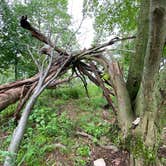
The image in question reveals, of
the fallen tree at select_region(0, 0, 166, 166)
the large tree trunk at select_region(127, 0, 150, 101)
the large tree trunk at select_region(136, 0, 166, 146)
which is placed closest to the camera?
the large tree trunk at select_region(136, 0, 166, 146)

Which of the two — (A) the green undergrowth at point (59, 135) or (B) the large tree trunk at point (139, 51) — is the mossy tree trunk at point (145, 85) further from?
(A) the green undergrowth at point (59, 135)

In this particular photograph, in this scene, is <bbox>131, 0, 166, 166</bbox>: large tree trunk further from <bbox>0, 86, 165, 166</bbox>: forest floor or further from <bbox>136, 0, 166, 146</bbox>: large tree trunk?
<bbox>0, 86, 165, 166</bbox>: forest floor

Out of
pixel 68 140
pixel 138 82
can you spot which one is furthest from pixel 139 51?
pixel 68 140

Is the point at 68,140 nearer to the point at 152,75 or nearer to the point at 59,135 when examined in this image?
the point at 59,135

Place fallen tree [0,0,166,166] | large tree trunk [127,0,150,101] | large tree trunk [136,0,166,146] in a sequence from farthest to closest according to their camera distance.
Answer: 1. large tree trunk [127,0,150,101]
2. fallen tree [0,0,166,166]
3. large tree trunk [136,0,166,146]

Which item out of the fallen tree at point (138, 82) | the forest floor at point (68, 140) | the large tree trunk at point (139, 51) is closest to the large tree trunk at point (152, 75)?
the fallen tree at point (138, 82)

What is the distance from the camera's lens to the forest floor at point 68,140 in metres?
2.00

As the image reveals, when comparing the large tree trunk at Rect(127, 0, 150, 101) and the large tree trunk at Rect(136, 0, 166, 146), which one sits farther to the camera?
the large tree trunk at Rect(127, 0, 150, 101)

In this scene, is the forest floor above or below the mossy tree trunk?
below

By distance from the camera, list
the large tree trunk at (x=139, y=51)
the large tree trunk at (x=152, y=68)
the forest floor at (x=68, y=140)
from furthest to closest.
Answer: the large tree trunk at (x=139, y=51), the forest floor at (x=68, y=140), the large tree trunk at (x=152, y=68)

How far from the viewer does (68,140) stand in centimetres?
235

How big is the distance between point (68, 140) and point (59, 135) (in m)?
0.14

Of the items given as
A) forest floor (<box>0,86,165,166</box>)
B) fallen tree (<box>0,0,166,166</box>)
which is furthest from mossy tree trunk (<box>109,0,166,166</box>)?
forest floor (<box>0,86,165,166</box>)

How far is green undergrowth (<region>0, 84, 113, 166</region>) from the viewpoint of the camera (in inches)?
78.9
